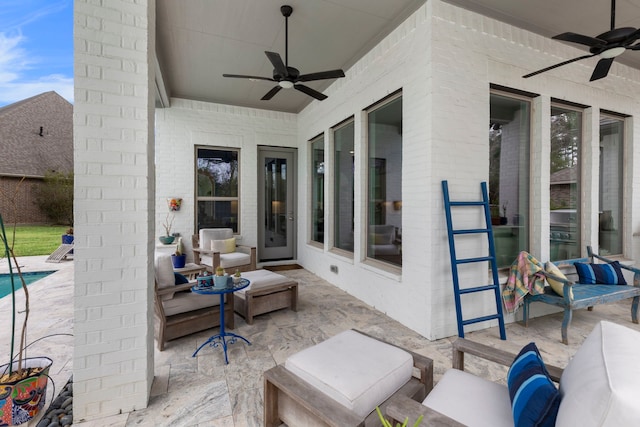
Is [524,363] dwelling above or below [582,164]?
below

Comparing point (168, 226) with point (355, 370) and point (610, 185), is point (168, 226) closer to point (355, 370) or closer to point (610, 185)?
point (355, 370)

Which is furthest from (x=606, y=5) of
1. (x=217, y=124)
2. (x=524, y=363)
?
(x=217, y=124)

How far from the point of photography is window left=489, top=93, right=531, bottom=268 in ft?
11.3

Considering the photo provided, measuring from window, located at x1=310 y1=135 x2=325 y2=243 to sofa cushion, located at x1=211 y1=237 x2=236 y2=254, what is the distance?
1589 millimetres

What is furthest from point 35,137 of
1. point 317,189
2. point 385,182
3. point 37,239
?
point 385,182

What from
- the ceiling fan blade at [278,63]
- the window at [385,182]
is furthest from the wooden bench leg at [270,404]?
the ceiling fan blade at [278,63]

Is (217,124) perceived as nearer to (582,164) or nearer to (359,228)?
(359,228)

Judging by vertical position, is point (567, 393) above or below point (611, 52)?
below

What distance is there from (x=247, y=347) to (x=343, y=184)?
2.98 m

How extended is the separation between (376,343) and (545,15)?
12.4 feet

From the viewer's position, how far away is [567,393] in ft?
3.03

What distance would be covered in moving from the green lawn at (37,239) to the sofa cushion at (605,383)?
11.1 meters

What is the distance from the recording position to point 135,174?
194 cm

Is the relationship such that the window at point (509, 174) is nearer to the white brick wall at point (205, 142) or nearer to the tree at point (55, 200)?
the white brick wall at point (205, 142)
